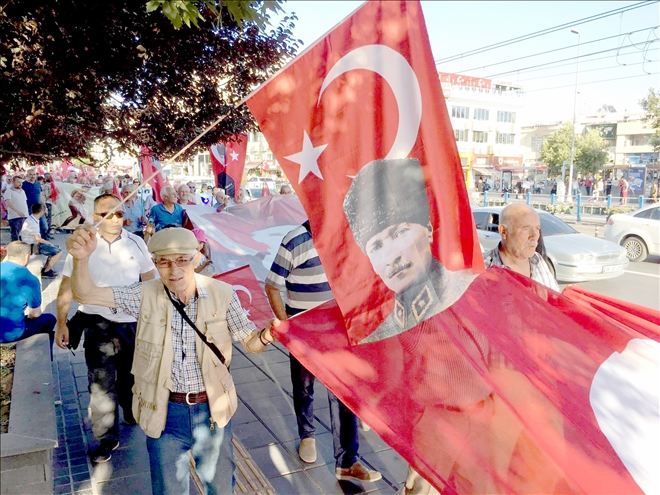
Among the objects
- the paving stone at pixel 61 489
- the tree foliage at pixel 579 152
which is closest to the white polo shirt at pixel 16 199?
the paving stone at pixel 61 489

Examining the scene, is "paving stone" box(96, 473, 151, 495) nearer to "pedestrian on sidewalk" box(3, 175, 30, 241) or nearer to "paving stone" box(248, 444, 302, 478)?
"paving stone" box(248, 444, 302, 478)

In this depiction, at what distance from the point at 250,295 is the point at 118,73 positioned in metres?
2.31

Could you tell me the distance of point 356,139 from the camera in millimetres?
2723

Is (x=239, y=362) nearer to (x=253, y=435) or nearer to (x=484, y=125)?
(x=253, y=435)

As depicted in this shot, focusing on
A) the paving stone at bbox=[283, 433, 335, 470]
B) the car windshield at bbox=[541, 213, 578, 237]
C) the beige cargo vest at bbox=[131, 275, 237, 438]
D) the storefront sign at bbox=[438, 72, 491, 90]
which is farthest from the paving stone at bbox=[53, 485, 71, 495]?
the storefront sign at bbox=[438, 72, 491, 90]

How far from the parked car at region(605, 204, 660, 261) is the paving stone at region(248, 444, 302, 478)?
44.4 ft

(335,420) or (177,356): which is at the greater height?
(177,356)

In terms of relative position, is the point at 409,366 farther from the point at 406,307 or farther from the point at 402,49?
the point at 402,49

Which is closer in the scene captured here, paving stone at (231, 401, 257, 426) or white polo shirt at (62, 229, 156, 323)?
white polo shirt at (62, 229, 156, 323)

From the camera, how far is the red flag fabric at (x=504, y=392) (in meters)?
2.32

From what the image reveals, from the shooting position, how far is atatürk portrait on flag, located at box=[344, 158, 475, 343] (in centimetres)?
269

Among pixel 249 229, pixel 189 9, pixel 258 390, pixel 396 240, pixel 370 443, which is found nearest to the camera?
pixel 396 240

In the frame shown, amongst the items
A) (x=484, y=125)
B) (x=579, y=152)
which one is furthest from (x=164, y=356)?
(x=484, y=125)

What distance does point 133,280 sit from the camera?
4.35 m
